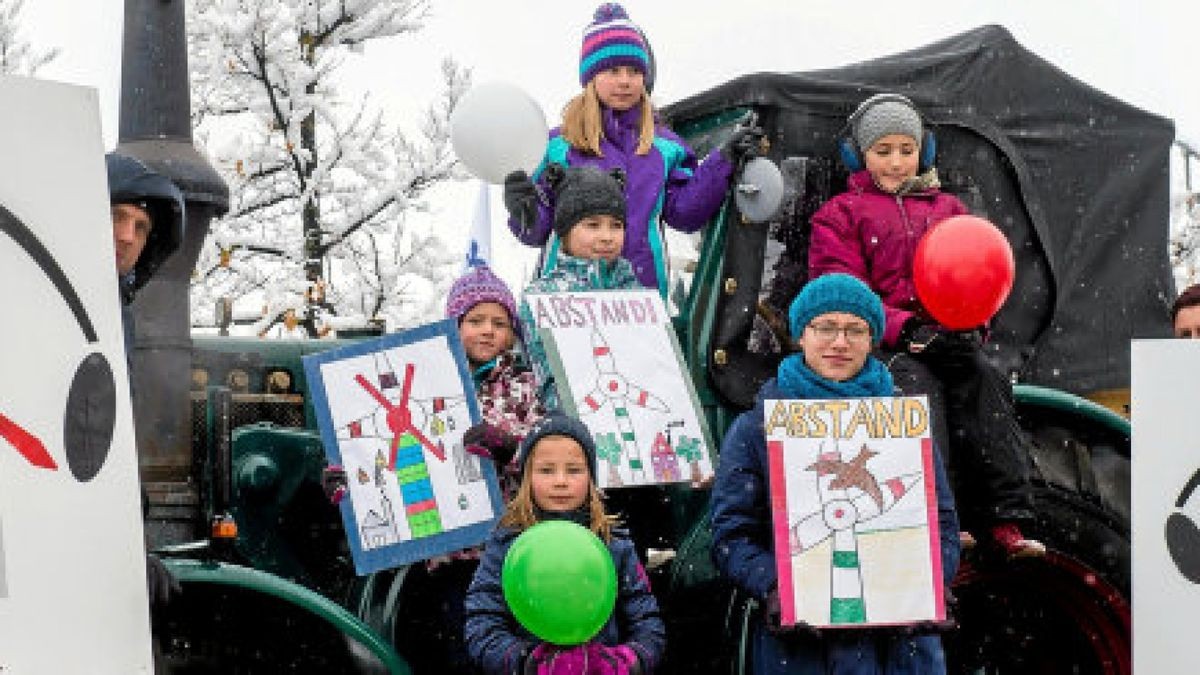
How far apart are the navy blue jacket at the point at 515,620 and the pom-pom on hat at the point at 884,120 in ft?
4.97

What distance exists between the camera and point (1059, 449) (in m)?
5.84

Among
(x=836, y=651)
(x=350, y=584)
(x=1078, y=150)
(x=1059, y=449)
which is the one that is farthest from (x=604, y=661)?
(x=1078, y=150)

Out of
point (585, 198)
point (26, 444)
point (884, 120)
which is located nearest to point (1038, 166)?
point (884, 120)

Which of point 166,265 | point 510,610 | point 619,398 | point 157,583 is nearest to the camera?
point 157,583

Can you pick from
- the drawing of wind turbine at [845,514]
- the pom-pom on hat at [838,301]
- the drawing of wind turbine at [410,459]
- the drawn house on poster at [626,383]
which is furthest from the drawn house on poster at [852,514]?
A: the drawing of wind turbine at [410,459]

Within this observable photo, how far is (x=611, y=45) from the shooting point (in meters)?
5.69

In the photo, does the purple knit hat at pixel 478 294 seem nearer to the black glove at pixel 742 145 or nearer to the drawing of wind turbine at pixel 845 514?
the black glove at pixel 742 145

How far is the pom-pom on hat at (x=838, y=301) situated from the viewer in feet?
15.8

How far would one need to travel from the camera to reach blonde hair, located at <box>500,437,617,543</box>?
4.66m

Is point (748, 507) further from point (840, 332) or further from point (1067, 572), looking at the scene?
point (1067, 572)

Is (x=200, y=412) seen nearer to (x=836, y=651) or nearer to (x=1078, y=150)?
(x=836, y=651)

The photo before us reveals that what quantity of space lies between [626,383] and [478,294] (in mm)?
470

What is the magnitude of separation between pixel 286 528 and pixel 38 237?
2.43m

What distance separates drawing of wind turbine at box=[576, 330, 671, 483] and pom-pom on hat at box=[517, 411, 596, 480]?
15.3 inches
